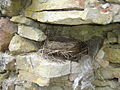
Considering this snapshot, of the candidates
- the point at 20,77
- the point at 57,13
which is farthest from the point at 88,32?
the point at 20,77

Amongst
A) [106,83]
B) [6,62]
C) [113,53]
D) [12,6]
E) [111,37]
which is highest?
[12,6]

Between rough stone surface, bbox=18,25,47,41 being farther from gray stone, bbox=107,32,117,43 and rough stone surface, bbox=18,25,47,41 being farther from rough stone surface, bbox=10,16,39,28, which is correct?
gray stone, bbox=107,32,117,43

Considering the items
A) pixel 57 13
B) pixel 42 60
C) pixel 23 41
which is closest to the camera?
pixel 57 13

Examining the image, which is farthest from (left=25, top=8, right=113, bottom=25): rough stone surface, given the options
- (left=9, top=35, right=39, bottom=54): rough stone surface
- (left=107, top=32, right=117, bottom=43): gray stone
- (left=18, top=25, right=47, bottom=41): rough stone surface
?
(left=107, top=32, right=117, bottom=43): gray stone

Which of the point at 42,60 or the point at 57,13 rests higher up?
the point at 57,13

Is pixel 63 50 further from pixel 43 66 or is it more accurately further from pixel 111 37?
pixel 111 37

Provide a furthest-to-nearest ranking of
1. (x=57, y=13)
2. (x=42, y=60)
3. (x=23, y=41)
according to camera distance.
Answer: (x=23, y=41)
(x=42, y=60)
(x=57, y=13)

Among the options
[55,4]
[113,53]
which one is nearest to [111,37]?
[113,53]

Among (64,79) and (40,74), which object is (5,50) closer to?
(40,74)

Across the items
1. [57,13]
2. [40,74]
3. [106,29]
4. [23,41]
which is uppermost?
[57,13]
